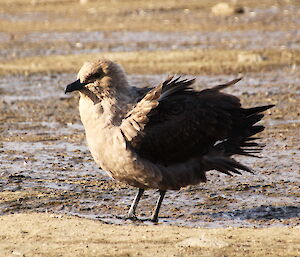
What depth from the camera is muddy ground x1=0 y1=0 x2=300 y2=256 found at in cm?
795

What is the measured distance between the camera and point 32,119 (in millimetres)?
12320

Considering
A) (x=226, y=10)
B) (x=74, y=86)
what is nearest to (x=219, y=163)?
(x=74, y=86)

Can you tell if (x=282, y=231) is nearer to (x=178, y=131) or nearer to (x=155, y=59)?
(x=178, y=131)

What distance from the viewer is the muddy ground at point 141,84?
795 cm

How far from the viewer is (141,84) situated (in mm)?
14914

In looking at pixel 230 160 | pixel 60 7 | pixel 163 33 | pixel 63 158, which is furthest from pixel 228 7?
pixel 230 160

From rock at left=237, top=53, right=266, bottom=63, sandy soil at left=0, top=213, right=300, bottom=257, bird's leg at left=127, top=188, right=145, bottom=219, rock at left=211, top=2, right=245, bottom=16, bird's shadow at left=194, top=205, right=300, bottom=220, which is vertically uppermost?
sandy soil at left=0, top=213, right=300, bottom=257

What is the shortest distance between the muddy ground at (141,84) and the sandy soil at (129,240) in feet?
0.72

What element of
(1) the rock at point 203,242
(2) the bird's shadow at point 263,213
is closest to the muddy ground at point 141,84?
(2) the bird's shadow at point 263,213

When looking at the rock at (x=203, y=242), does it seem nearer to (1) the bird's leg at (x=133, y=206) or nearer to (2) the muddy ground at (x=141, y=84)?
(2) the muddy ground at (x=141, y=84)

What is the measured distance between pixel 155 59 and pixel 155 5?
1281 cm

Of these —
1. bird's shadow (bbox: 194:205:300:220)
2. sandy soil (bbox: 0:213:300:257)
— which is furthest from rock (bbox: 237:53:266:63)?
sandy soil (bbox: 0:213:300:257)

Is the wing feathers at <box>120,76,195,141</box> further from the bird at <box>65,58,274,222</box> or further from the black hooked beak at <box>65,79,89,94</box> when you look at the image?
the black hooked beak at <box>65,79,89,94</box>

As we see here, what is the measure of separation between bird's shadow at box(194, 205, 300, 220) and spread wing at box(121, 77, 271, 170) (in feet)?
1.85
